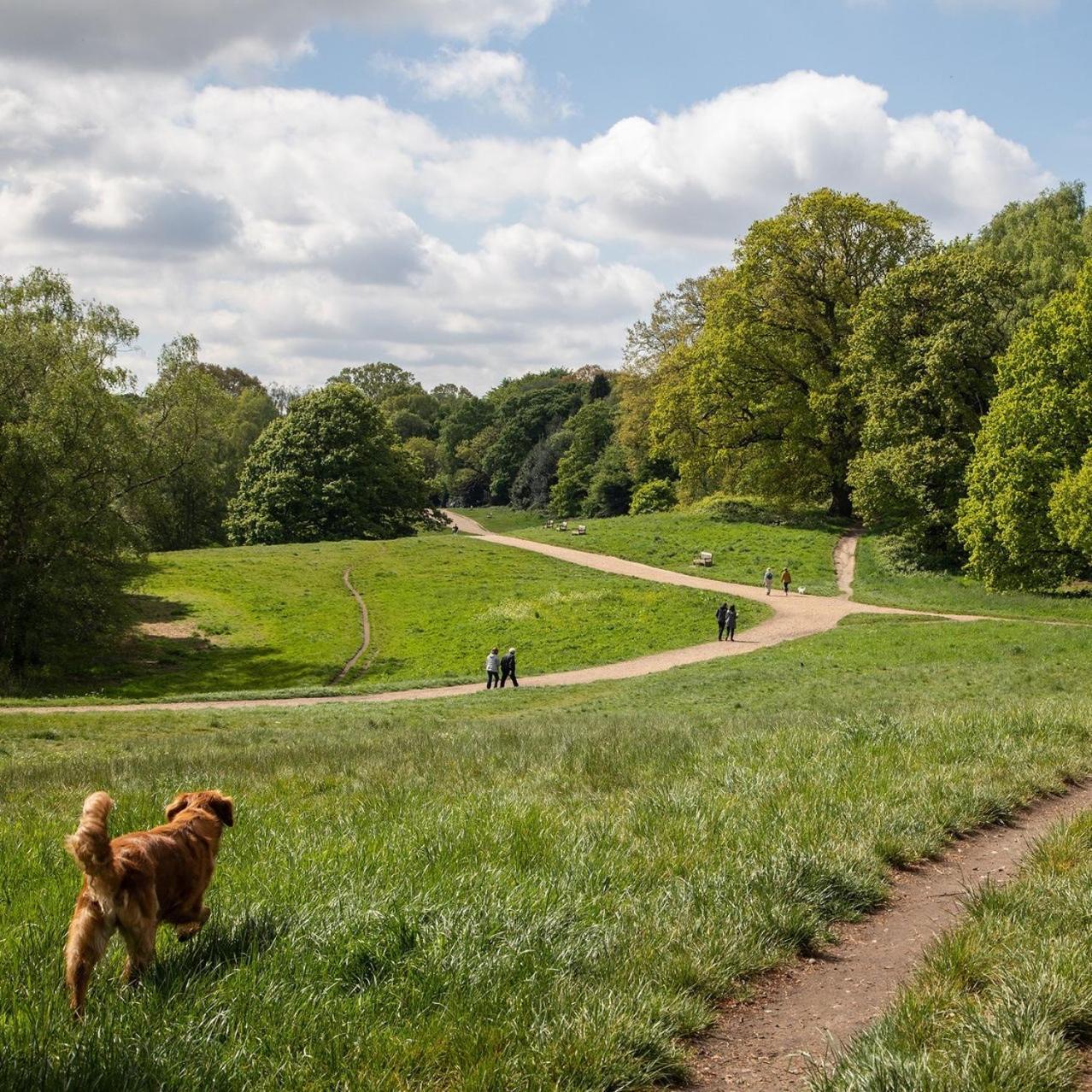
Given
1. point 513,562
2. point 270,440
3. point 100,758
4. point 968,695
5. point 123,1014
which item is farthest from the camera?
point 270,440

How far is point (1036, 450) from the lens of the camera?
1425 inches

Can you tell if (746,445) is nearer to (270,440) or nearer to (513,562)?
(513,562)

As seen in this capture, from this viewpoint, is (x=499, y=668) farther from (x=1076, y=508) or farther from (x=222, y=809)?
(x=222, y=809)

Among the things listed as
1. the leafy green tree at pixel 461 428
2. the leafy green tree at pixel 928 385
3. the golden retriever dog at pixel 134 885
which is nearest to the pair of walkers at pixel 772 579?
the leafy green tree at pixel 928 385

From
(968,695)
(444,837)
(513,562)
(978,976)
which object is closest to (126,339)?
(513,562)

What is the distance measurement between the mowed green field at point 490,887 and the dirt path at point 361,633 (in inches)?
902

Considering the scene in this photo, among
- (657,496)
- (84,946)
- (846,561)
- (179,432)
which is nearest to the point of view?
(84,946)

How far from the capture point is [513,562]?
172ft

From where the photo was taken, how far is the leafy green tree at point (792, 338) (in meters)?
54.7

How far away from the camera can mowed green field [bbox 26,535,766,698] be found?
3559 centimetres

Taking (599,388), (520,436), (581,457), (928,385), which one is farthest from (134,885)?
(599,388)

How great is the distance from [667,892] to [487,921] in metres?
1.31

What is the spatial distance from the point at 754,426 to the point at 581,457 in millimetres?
47713

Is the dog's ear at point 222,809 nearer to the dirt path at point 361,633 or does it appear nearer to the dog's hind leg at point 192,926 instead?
the dog's hind leg at point 192,926
